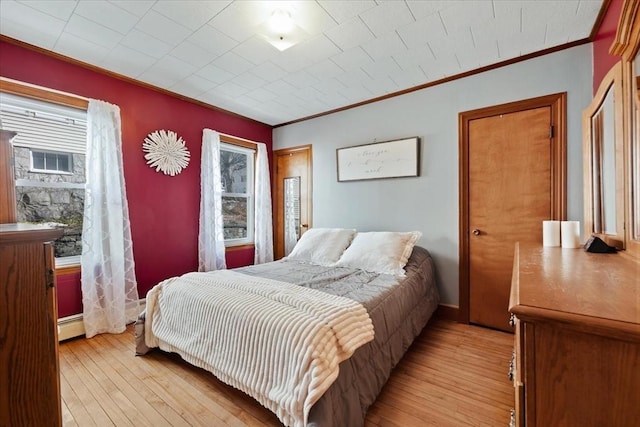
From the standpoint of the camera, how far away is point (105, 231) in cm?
252

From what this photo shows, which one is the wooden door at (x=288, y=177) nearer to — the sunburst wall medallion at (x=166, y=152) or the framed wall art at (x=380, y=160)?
the framed wall art at (x=380, y=160)

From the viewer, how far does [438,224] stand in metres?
2.88

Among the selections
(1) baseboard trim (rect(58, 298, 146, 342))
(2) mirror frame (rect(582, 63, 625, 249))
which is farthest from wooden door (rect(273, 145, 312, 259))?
(2) mirror frame (rect(582, 63, 625, 249))

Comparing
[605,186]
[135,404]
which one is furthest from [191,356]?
[605,186]

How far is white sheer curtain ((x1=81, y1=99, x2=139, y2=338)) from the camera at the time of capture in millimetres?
2439

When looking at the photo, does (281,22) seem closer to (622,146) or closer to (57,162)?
(622,146)

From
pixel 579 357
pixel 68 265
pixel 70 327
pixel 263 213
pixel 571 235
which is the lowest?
pixel 70 327

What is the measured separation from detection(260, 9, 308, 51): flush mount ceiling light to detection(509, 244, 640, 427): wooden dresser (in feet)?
6.54

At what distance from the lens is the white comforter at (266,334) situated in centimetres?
125

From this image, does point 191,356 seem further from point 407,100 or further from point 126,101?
point 407,100

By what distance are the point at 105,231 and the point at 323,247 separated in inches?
80.7

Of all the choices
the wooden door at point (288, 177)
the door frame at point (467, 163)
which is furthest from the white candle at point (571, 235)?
the wooden door at point (288, 177)

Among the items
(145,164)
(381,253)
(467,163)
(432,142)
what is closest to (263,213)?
(145,164)

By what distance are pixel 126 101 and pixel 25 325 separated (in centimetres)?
268
